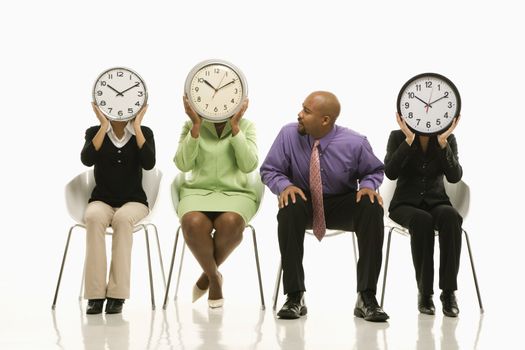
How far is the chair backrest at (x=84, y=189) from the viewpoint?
586 cm

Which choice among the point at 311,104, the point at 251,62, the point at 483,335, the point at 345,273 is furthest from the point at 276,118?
the point at 483,335

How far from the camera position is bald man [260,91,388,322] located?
5328 millimetres

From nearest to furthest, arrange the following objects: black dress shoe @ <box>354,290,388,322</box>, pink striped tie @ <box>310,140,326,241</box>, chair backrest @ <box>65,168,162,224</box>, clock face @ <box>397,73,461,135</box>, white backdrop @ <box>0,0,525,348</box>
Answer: black dress shoe @ <box>354,290,388,322</box> → pink striped tie @ <box>310,140,326,241</box> → clock face @ <box>397,73,461,135</box> → chair backrest @ <box>65,168,162,224</box> → white backdrop @ <box>0,0,525,348</box>

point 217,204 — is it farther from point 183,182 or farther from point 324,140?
point 324,140

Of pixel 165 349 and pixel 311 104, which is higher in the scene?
pixel 311 104

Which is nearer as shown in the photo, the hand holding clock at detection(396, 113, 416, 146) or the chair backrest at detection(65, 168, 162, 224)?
the hand holding clock at detection(396, 113, 416, 146)

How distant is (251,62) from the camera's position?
8.28 metres

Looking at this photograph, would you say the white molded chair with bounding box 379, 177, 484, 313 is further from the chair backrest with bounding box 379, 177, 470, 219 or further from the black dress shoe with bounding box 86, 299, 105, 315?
the black dress shoe with bounding box 86, 299, 105, 315

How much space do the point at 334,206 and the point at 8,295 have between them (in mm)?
2031

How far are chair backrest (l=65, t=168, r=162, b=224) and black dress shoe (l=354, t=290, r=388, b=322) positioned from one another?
4.70 ft

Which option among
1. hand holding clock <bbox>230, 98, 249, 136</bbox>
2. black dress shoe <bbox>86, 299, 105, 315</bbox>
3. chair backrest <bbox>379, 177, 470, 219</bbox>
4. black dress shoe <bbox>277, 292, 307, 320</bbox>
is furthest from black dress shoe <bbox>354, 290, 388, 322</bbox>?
black dress shoe <bbox>86, 299, 105, 315</bbox>

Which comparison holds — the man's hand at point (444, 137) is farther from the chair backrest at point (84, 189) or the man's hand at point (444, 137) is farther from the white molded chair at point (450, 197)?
the chair backrest at point (84, 189)

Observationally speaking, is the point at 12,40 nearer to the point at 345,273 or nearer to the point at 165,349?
the point at 345,273

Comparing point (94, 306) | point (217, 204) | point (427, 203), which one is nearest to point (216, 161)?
point (217, 204)
